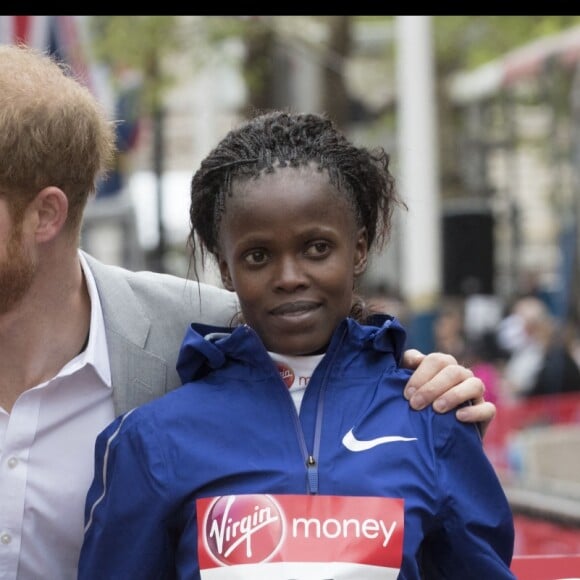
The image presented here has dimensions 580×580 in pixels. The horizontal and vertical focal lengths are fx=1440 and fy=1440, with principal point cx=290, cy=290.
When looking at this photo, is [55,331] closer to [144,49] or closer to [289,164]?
[289,164]

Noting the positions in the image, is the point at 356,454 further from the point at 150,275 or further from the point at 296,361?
the point at 150,275

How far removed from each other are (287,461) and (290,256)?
397 mm

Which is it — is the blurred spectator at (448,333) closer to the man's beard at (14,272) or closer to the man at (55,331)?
the man at (55,331)

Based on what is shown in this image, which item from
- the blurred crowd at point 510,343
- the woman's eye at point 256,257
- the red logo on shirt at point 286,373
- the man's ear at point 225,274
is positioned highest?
the woman's eye at point 256,257

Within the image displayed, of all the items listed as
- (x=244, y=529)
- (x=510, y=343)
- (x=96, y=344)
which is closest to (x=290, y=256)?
(x=244, y=529)

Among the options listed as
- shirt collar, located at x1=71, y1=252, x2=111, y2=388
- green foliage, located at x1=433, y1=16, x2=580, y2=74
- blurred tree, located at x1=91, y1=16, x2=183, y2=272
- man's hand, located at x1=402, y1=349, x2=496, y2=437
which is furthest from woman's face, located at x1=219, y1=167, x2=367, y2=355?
green foliage, located at x1=433, y1=16, x2=580, y2=74

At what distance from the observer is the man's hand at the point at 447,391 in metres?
2.76

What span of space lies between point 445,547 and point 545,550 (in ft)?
11.2

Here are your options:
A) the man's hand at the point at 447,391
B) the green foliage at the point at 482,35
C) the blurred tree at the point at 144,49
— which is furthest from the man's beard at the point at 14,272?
the green foliage at the point at 482,35

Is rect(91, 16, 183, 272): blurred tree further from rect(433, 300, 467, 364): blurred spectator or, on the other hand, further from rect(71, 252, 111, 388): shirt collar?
rect(71, 252, 111, 388): shirt collar

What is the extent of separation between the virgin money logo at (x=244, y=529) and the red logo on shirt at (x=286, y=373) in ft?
0.89

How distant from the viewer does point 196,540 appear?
2645mm

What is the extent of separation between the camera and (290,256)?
9.10ft
